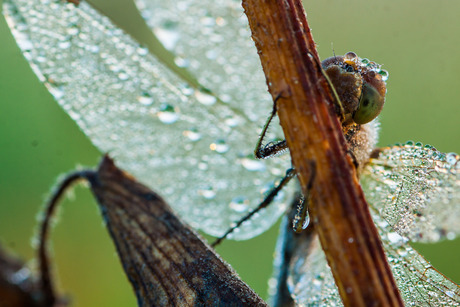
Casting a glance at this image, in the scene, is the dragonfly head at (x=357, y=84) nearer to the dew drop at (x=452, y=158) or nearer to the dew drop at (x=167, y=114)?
the dew drop at (x=452, y=158)

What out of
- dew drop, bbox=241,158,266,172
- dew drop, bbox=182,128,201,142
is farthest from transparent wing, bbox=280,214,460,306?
dew drop, bbox=182,128,201,142

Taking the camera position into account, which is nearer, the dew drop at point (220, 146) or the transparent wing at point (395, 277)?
the transparent wing at point (395, 277)

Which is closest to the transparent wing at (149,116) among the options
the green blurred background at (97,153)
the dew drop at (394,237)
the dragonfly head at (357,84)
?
the dew drop at (394,237)

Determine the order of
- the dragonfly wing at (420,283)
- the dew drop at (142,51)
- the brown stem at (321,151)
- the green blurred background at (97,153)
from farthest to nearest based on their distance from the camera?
the green blurred background at (97,153), the dew drop at (142,51), the dragonfly wing at (420,283), the brown stem at (321,151)

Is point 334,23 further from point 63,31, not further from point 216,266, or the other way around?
point 216,266

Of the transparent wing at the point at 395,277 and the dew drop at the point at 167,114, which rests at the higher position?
the transparent wing at the point at 395,277

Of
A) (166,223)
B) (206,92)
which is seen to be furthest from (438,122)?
(166,223)

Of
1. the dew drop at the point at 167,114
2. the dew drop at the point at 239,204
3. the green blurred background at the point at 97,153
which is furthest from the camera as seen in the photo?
the green blurred background at the point at 97,153

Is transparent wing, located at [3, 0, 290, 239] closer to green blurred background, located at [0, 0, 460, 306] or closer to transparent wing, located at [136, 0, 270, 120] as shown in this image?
transparent wing, located at [136, 0, 270, 120]
